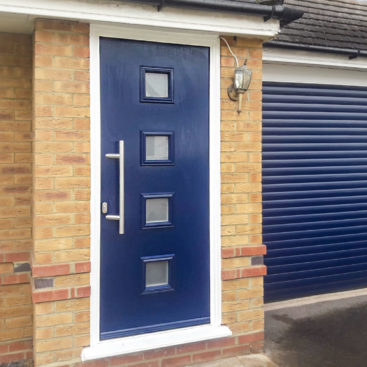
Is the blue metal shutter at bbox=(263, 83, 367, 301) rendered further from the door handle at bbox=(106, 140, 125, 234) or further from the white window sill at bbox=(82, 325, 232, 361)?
the door handle at bbox=(106, 140, 125, 234)

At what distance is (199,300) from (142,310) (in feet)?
1.67

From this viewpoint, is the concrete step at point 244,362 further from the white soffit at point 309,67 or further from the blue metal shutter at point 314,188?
the white soffit at point 309,67

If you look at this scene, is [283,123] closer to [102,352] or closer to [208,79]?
[208,79]

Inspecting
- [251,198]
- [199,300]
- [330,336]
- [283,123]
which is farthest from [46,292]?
[283,123]

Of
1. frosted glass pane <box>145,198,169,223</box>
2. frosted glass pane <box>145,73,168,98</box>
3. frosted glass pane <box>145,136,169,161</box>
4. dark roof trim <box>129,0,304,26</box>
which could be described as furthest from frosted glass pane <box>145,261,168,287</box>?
dark roof trim <box>129,0,304,26</box>

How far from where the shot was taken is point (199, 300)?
3471 mm

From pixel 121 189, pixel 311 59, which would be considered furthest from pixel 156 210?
pixel 311 59

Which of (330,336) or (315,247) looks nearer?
(330,336)

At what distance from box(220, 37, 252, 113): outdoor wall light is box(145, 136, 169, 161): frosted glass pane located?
0.70 m

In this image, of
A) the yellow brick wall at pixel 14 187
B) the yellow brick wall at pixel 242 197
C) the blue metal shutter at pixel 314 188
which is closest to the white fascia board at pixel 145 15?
the yellow brick wall at pixel 242 197

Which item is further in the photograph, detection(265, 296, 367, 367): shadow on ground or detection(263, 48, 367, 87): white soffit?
detection(263, 48, 367, 87): white soffit

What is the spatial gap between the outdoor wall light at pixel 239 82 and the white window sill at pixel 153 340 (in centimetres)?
193

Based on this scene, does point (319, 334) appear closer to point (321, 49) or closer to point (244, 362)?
point (244, 362)

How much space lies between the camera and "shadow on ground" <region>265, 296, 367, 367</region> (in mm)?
3541
